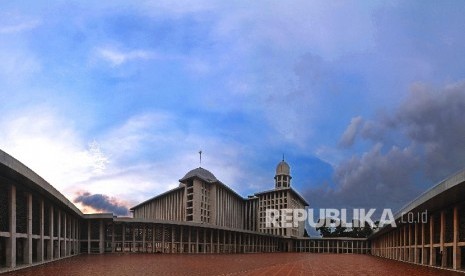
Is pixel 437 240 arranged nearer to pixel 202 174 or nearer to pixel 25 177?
pixel 25 177

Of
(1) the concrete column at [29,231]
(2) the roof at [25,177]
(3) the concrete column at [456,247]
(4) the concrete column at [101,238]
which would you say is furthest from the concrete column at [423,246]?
(4) the concrete column at [101,238]

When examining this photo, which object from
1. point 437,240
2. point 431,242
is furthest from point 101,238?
point 437,240

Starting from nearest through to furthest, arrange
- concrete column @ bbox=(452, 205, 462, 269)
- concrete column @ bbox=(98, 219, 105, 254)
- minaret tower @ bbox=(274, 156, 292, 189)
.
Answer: concrete column @ bbox=(452, 205, 462, 269) < concrete column @ bbox=(98, 219, 105, 254) < minaret tower @ bbox=(274, 156, 292, 189)

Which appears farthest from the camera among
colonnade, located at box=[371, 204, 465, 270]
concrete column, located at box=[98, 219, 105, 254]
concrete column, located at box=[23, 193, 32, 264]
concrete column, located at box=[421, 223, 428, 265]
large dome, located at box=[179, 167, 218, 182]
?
large dome, located at box=[179, 167, 218, 182]

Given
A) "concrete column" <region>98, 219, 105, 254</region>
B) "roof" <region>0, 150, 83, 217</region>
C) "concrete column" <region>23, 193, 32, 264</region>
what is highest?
"roof" <region>0, 150, 83, 217</region>

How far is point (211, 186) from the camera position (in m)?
78.1

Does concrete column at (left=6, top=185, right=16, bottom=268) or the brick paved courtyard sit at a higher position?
concrete column at (left=6, top=185, right=16, bottom=268)

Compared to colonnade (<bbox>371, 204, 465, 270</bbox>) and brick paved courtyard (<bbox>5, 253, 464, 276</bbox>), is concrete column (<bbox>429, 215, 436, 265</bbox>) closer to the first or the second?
colonnade (<bbox>371, 204, 465, 270</bbox>)

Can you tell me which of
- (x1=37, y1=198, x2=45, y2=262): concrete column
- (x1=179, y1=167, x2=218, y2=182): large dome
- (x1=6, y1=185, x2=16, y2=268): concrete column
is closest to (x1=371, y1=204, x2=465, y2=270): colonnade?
(x1=6, y1=185, x2=16, y2=268): concrete column

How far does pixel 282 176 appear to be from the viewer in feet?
315

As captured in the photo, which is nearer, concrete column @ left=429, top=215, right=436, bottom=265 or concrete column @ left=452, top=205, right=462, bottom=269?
concrete column @ left=452, top=205, right=462, bottom=269

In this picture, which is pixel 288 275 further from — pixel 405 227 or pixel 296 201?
pixel 296 201

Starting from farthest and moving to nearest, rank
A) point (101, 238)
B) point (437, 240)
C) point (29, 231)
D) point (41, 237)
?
1. point (101, 238)
2. point (437, 240)
3. point (41, 237)
4. point (29, 231)

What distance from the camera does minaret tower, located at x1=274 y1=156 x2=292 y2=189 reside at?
314 feet
